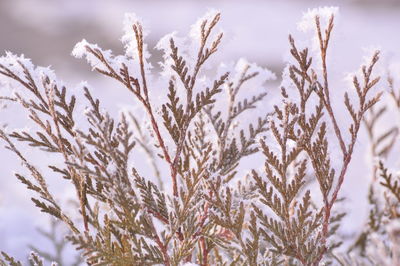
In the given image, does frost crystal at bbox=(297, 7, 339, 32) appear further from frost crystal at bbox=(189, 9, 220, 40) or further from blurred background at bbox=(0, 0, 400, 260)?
blurred background at bbox=(0, 0, 400, 260)

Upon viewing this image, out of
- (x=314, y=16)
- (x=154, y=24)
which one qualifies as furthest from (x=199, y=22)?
(x=154, y=24)

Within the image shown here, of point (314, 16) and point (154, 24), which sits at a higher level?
point (154, 24)

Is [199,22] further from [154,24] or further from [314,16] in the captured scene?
[154,24]

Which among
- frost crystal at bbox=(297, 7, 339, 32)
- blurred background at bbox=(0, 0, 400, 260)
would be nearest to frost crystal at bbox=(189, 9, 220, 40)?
Answer: frost crystal at bbox=(297, 7, 339, 32)

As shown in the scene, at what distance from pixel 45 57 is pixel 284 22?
5.70 meters

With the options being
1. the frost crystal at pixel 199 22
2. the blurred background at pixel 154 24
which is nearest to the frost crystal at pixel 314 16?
the frost crystal at pixel 199 22

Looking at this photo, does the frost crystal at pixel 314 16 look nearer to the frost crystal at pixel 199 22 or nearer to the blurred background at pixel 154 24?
the frost crystal at pixel 199 22

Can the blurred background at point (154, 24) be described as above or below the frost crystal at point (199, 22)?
above

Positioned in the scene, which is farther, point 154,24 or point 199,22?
point 154,24

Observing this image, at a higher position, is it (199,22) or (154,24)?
(154,24)

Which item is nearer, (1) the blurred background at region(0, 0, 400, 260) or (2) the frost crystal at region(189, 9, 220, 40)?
(2) the frost crystal at region(189, 9, 220, 40)

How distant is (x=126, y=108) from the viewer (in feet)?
5.01

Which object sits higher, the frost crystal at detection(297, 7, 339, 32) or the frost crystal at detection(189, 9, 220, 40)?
the frost crystal at detection(189, 9, 220, 40)

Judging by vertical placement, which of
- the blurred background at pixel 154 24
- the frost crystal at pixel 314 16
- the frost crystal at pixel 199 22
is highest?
the blurred background at pixel 154 24
